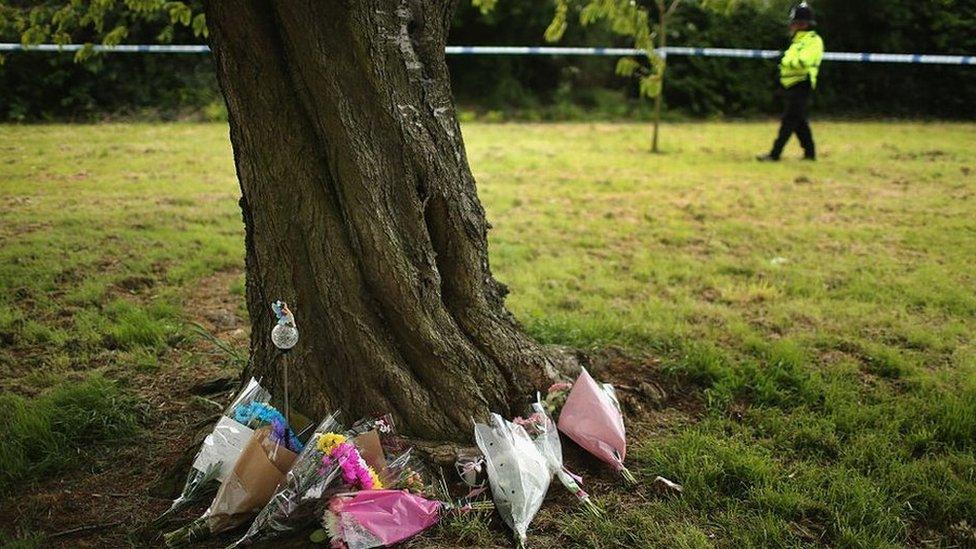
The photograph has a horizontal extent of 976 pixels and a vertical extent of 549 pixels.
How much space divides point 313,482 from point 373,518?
224 millimetres

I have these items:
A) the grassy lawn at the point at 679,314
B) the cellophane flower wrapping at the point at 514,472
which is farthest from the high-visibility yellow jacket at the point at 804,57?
the cellophane flower wrapping at the point at 514,472

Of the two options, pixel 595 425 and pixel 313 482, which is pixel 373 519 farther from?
pixel 595 425

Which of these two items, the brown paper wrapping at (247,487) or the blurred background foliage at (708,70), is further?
the blurred background foliage at (708,70)

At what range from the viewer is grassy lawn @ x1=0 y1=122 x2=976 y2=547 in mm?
2729

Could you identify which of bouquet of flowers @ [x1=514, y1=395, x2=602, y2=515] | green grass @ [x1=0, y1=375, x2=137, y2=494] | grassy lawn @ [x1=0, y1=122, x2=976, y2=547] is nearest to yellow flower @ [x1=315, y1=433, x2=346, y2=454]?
grassy lawn @ [x1=0, y1=122, x2=976, y2=547]

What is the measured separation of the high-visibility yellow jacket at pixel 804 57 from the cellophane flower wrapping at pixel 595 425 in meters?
7.61

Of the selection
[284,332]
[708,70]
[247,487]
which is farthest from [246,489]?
[708,70]

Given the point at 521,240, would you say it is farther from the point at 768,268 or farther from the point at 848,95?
the point at 848,95

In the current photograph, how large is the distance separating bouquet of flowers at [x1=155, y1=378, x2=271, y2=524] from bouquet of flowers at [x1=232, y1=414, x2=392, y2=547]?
253mm

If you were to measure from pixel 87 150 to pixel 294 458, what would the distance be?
690 cm

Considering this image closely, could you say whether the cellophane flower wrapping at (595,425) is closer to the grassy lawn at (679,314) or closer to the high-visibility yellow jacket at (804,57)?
the grassy lawn at (679,314)

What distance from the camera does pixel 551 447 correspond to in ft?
9.23

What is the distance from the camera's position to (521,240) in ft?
19.6

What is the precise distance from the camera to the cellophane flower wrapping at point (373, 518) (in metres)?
2.32
